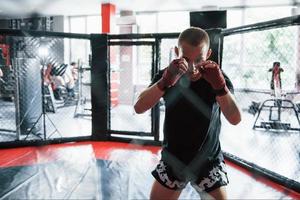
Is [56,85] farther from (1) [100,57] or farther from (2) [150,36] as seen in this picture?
(2) [150,36]

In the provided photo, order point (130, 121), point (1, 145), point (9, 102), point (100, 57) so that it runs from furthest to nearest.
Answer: point (9, 102)
point (130, 121)
point (100, 57)
point (1, 145)

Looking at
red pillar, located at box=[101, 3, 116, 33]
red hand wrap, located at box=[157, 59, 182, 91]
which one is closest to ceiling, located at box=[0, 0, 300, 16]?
red pillar, located at box=[101, 3, 116, 33]

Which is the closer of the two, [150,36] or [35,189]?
[35,189]

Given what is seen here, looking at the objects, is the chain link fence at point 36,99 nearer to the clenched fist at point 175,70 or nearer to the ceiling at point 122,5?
the ceiling at point 122,5

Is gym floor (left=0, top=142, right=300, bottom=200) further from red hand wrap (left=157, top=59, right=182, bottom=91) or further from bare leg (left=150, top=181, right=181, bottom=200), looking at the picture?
red hand wrap (left=157, top=59, right=182, bottom=91)

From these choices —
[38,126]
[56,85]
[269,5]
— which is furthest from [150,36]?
[269,5]

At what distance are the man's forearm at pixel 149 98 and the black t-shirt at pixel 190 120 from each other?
102 mm

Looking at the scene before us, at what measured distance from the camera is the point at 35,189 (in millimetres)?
2559

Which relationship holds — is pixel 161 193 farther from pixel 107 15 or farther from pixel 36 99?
pixel 107 15

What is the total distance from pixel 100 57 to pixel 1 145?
71.3 inches

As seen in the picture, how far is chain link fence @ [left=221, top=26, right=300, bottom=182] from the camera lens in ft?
12.6

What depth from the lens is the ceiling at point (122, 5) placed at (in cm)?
837

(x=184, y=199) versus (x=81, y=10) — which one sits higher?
(x=81, y=10)

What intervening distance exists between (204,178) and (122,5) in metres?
8.23
